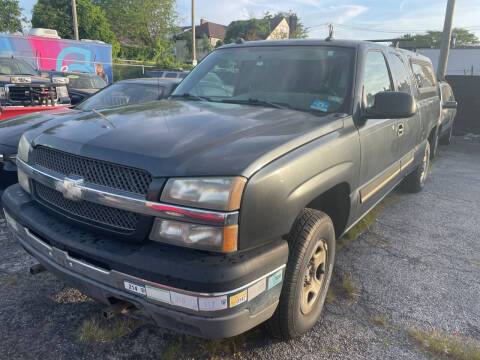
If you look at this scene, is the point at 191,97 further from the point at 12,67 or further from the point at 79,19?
the point at 79,19

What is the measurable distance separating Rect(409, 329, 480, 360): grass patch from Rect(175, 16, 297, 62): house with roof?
3974cm

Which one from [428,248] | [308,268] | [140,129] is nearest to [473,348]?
[308,268]

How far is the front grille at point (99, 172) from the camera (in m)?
1.84

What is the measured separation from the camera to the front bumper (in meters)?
1.68

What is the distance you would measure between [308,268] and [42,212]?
164cm

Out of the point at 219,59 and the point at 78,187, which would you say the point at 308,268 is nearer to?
the point at 78,187

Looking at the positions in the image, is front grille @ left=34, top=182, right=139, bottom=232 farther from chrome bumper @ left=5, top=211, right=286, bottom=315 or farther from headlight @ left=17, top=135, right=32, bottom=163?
headlight @ left=17, top=135, right=32, bottom=163

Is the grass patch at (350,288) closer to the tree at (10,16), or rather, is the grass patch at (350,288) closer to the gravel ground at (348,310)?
the gravel ground at (348,310)

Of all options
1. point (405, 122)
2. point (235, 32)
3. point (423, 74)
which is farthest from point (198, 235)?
point (235, 32)

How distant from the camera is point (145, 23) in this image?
4750 centimetres

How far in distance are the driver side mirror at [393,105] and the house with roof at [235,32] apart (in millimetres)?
38968

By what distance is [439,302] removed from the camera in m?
2.89

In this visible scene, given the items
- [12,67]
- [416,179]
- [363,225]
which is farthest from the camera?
[12,67]

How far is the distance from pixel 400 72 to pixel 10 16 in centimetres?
5021
